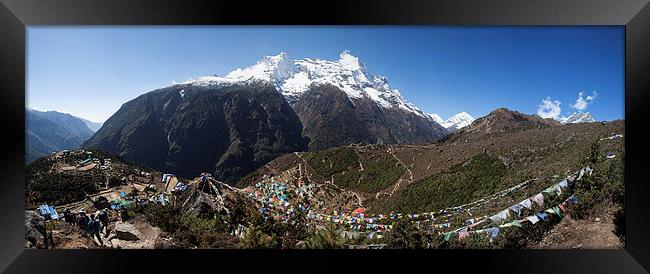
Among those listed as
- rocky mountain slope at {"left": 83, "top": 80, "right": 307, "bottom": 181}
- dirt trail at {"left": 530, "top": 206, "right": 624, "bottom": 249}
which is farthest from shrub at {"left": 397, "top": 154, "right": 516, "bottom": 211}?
rocky mountain slope at {"left": 83, "top": 80, "right": 307, "bottom": 181}

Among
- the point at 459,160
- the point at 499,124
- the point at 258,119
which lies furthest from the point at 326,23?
the point at 258,119

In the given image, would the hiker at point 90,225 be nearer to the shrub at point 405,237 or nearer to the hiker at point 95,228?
the hiker at point 95,228

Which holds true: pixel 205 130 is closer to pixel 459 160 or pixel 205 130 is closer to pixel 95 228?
pixel 459 160

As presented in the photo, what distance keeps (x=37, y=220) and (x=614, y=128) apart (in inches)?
433

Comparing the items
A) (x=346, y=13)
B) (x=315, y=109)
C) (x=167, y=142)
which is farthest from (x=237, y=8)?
(x=315, y=109)

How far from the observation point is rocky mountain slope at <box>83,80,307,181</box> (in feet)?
53.3

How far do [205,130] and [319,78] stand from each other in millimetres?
11467

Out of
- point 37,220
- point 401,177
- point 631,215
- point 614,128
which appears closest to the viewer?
point 631,215

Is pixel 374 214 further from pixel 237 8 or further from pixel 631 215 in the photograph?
pixel 237 8

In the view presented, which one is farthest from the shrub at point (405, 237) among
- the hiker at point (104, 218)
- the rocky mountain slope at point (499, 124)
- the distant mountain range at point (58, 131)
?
the rocky mountain slope at point (499, 124)

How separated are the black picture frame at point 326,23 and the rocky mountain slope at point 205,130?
11.4m

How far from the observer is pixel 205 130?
21.8 meters

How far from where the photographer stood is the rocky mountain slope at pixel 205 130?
16250 millimetres

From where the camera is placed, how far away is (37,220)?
3717 mm
